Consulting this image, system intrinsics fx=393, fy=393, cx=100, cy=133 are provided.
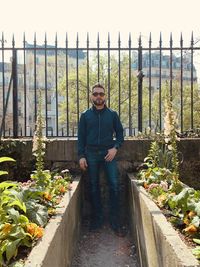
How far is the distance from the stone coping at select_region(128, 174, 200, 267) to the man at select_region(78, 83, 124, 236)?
0.94m

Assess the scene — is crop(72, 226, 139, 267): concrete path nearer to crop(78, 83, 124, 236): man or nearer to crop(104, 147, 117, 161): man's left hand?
crop(78, 83, 124, 236): man

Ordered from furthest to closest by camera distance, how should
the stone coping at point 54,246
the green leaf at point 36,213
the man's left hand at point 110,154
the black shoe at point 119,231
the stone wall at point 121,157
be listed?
1. the stone wall at point 121,157
2. the man's left hand at point 110,154
3. the black shoe at point 119,231
4. the green leaf at point 36,213
5. the stone coping at point 54,246

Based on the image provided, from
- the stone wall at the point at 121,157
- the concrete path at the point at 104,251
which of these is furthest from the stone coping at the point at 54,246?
the stone wall at the point at 121,157

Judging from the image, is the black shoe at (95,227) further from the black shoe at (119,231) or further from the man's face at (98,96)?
the man's face at (98,96)

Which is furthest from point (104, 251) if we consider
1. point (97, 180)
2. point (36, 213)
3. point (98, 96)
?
point (98, 96)

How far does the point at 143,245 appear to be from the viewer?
432 cm

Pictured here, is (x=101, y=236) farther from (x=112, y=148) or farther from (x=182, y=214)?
(x=182, y=214)

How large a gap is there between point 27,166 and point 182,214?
4.11 metres

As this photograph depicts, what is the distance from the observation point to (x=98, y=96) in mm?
6004

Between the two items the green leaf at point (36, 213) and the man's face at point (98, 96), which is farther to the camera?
the man's face at point (98, 96)

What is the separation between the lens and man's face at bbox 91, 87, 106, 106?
5972 millimetres

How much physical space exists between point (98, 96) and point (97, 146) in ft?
2.55

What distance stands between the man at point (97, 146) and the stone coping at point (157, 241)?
0.94 meters

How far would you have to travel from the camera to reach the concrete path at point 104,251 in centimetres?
474
